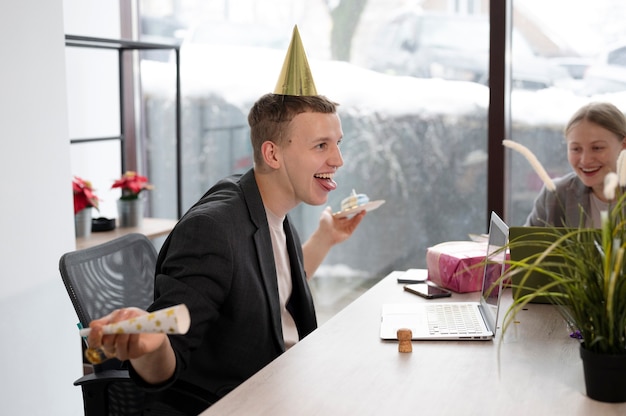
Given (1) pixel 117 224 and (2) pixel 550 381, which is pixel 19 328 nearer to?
(1) pixel 117 224

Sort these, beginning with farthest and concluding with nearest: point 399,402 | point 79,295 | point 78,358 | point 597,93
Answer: point 597,93 < point 78,358 < point 79,295 < point 399,402

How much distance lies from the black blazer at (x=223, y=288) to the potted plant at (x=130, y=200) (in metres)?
1.44

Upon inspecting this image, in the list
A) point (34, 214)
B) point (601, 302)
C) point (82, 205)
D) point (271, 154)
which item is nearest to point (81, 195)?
point (82, 205)

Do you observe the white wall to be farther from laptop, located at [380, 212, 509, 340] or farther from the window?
the window

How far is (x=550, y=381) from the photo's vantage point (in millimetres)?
1761

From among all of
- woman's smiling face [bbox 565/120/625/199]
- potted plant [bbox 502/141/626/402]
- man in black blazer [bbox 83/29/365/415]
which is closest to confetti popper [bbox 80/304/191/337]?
man in black blazer [bbox 83/29/365/415]

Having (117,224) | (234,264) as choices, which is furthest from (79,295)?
(117,224)

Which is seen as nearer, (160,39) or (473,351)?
(473,351)

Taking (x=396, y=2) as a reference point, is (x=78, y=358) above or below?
below

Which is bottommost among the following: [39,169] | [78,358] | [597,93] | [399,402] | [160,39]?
[78,358]

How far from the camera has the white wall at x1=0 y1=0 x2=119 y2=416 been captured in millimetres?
2729

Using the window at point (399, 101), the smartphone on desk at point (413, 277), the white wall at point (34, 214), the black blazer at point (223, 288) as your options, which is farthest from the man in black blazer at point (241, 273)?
the window at point (399, 101)

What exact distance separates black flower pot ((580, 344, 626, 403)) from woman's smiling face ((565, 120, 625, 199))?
1448mm

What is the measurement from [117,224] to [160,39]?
3.53 feet
